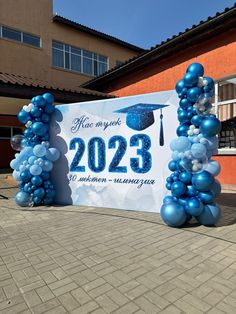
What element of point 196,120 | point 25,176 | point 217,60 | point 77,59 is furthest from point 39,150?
point 77,59

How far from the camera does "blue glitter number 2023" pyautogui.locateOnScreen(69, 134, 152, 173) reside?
6074 millimetres

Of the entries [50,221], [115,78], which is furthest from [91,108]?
[115,78]

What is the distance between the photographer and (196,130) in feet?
16.0

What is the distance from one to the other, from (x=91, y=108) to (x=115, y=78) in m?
6.82

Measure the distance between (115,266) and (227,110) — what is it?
22.6 ft

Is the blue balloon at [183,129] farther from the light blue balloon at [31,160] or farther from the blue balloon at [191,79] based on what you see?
the light blue balloon at [31,160]

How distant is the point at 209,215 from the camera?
15.8 ft

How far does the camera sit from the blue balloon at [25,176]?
265 inches

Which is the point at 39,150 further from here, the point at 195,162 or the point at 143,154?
the point at 195,162

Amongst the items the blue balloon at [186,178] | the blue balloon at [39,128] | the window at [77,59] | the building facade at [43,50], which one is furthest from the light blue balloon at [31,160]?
the window at [77,59]

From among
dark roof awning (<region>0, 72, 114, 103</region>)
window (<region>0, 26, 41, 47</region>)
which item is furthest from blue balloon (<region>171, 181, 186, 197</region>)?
window (<region>0, 26, 41, 47</region>)

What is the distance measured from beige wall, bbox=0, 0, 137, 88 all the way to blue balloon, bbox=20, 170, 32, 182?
10.5 meters

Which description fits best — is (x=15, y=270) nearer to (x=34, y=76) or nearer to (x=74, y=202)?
(x=74, y=202)

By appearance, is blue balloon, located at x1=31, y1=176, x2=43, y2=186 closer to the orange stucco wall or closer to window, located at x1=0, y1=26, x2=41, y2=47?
the orange stucco wall
